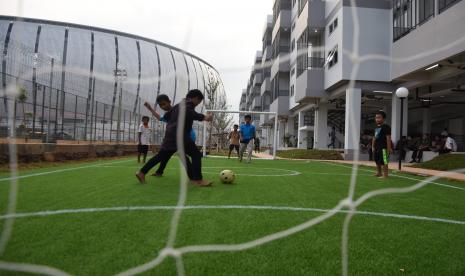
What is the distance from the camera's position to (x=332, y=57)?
2153 cm

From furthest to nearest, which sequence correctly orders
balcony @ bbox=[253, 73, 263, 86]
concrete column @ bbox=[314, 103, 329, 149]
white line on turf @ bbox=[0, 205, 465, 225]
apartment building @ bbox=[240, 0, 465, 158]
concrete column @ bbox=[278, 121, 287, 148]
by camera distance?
balcony @ bbox=[253, 73, 263, 86] → concrete column @ bbox=[278, 121, 287, 148] → concrete column @ bbox=[314, 103, 329, 149] → apartment building @ bbox=[240, 0, 465, 158] → white line on turf @ bbox=[0, 205, 465, 225]

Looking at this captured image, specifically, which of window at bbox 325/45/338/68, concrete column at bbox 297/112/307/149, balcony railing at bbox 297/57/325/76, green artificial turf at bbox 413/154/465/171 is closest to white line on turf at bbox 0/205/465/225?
green artificial turf at bbox 413/154/465/171

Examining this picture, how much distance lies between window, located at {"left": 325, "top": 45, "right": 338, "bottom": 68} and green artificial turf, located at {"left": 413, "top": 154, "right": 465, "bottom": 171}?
27.4 feet

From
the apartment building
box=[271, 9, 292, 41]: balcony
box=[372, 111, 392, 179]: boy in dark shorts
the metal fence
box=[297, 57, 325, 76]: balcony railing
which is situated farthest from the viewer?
box=[271, 9, 292, 41]: balcony

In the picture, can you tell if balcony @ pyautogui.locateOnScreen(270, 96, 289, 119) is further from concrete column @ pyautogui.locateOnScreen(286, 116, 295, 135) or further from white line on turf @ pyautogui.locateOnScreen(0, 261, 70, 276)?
white line on turf @ pyautogui.locateOnScreen(0, 261, 70, 276)

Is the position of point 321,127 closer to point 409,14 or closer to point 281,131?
point 409,14

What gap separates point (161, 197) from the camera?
15.7 feet

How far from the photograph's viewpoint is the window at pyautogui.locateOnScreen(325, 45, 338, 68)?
2097cm

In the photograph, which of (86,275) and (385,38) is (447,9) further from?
(86,275)

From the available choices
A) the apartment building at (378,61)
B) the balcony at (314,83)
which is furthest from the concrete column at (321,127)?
the balcony at (314,83)

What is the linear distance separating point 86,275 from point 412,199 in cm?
441

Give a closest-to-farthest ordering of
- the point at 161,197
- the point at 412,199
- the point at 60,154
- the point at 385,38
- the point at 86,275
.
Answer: the point at 86,275 → the point at 161,197 → the point at 412,199 → the point at 60,154 → the point at 385,38

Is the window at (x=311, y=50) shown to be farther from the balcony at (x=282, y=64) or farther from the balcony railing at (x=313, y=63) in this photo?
the balcony at (x=282, y=64)

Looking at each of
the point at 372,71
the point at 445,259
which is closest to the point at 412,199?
the point at 445,259
